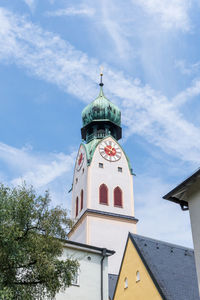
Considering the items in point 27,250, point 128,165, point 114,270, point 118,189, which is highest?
point 128,165

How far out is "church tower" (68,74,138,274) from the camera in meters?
41.3

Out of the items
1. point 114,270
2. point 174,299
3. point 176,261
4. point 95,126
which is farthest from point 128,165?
point 174,299

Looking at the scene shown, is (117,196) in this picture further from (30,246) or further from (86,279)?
(30,246)

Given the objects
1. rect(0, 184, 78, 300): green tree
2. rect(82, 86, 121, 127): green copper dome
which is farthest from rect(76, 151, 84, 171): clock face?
rect(0, 184, 78, 300): green tree

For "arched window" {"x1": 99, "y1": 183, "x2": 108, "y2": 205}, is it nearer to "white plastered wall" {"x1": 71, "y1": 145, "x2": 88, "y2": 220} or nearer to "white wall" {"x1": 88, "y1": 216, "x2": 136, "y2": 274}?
"white plastered wall" {"x1": 71, "y1": 145, "x2": 88, "y2": 220}

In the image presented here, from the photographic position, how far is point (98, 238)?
4078 centimetres

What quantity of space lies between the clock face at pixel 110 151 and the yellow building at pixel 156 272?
83.8 feet

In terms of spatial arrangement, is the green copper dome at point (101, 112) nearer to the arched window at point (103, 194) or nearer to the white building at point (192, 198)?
the arched window at point (103, 194)

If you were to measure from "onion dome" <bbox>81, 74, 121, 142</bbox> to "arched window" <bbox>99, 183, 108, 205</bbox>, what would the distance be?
8.31 meters

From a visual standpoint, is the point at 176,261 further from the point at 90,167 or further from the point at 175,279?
the point at 90,167

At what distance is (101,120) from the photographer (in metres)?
52.2

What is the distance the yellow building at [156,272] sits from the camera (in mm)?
18359

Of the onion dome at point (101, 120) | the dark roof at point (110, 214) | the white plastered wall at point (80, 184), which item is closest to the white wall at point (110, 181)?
the dark roof at point (110, 214)

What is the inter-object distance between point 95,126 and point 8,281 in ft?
133
